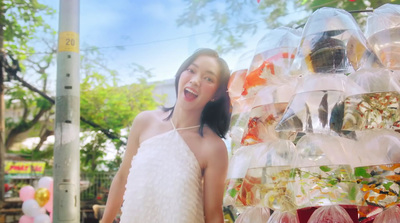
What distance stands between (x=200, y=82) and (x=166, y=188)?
41 centimetres

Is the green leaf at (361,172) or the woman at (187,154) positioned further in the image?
the woman at (187,154)

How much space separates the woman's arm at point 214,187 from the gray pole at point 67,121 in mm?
1348

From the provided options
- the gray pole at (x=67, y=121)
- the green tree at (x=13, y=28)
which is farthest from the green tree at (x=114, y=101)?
the gray pole at (x=67, y=121)

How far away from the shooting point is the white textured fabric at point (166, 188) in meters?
1.37

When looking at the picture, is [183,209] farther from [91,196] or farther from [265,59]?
[91,196]

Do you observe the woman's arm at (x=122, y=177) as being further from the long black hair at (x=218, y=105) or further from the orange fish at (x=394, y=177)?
the orange fish at (x=394, y=177)

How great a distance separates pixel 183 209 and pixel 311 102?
0.62 m

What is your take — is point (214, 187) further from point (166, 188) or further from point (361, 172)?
point (361, 172)

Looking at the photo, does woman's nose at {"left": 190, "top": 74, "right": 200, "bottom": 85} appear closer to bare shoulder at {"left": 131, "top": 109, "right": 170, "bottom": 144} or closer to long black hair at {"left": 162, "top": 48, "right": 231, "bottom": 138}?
long black hair at {"left": 162, "top": 48, "right": 231, "bottom": 138}

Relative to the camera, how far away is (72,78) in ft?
8.41

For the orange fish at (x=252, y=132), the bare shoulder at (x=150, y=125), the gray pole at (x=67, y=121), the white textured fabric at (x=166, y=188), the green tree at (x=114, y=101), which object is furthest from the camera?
the green tree at (x=114, y=101)

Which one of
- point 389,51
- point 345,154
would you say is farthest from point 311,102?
point 389,51

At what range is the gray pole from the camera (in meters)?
2.46

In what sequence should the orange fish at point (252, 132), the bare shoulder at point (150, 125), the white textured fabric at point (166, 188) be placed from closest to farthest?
the orange fish at point (252, 132) → the white textured fabric at point (166, 188) → the bare shoulder at point (150, 125)
